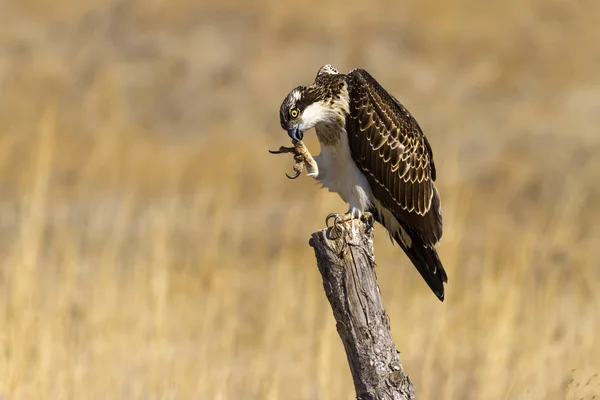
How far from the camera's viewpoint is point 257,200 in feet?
52.1

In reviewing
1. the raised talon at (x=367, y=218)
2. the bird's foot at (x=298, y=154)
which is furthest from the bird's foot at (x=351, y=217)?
the bird's foot at (x=298, y=154)

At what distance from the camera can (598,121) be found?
1828cm

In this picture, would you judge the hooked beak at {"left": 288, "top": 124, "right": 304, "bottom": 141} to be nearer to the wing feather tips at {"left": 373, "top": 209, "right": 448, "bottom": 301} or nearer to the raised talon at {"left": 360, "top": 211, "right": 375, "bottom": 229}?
the raised talon at {"left": 360, "top": 211, "right": 375, "bottom": 229}

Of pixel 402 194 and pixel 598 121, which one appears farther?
pixel 598 121

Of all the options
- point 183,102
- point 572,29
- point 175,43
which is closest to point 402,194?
point 183,102

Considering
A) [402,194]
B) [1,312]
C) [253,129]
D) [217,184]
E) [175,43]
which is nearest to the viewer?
[402,194]

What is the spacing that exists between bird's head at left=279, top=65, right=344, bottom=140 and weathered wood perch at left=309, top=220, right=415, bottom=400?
3.90 ft

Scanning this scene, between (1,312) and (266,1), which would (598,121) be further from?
(1,312)

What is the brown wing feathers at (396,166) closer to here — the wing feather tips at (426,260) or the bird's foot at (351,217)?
the wing feather tips at (426,260)

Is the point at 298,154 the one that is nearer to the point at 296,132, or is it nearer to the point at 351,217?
the point at 296,132

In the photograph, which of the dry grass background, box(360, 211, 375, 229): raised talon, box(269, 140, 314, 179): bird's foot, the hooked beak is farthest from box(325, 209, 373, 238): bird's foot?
the dry grass background

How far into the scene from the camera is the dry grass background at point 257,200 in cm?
753

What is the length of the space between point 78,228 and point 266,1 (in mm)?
10067

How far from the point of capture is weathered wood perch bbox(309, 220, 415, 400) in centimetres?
483
